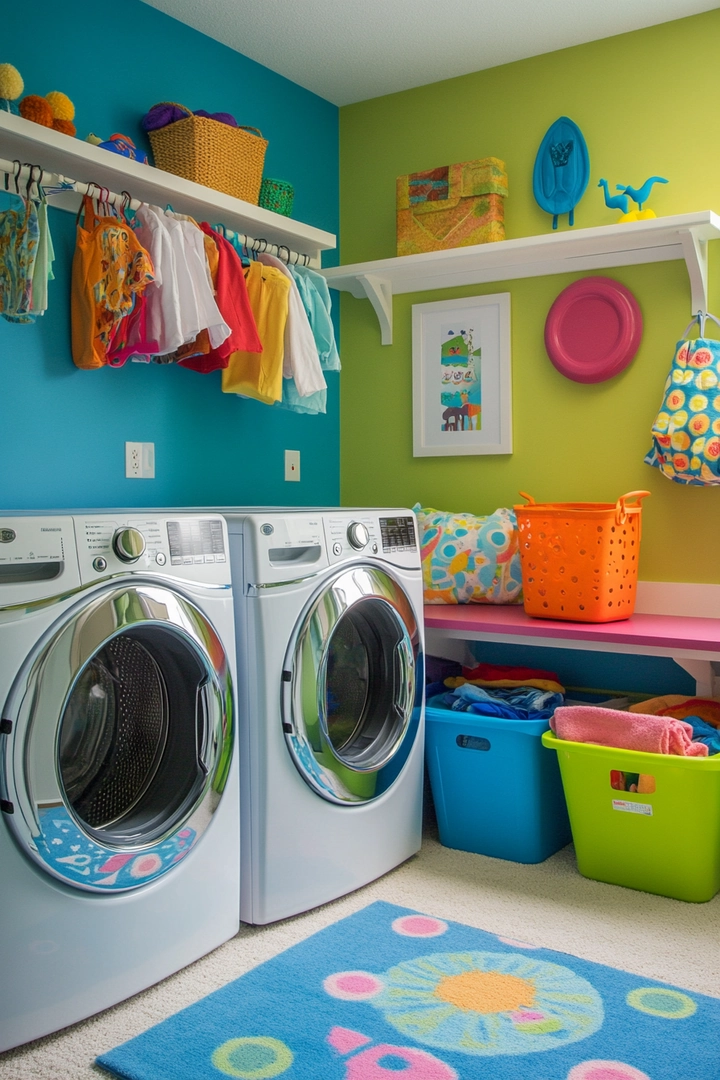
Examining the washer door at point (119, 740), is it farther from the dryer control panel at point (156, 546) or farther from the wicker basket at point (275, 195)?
the wicker basket at point (275, 195)

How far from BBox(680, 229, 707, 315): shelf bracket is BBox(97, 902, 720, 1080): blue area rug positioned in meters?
1.79

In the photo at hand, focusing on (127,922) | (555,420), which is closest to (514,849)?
(127,922)

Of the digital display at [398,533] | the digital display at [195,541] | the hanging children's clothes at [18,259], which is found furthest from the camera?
the digital display at [398,533]

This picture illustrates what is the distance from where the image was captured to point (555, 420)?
3029 mm

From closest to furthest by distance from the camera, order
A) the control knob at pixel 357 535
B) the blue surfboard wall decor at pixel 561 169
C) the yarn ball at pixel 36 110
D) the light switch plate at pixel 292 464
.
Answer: the yarn ball at pixel 36 110
the control knob at pixel 357 535
the blue surfboard wall decor at pixel 561 169
the light switch plate at pixel 292 464

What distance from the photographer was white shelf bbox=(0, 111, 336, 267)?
2117mm

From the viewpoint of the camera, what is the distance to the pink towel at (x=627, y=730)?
2234mm

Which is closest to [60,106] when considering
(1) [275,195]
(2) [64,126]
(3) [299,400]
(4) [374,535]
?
(2) [64,126]

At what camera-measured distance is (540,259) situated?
2.95m

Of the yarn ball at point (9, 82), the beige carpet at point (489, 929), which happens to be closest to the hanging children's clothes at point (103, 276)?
the yarn ball at point (9, 82)

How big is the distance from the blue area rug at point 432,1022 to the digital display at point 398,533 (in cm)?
93

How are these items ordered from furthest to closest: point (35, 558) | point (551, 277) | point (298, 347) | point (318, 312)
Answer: point (551, 277) < point (318, 312) < point (298, 347) < point (35, 558)

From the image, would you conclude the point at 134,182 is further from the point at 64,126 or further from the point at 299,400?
the point at 299,400

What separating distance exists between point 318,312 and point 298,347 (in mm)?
209
